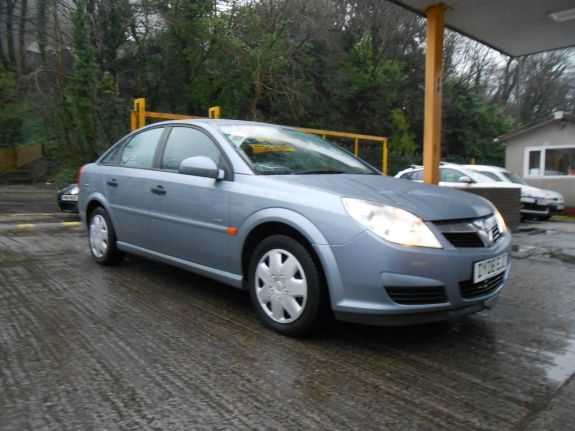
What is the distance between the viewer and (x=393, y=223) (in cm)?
→ 276

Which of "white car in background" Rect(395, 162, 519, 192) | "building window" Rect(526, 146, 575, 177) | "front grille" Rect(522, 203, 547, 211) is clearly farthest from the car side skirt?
"building window" Rect(526, 146, 575, 177)

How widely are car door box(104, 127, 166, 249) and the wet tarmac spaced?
534 mm

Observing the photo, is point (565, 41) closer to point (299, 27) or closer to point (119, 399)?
point (119, 399)

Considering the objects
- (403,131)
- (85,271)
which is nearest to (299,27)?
(403,131)

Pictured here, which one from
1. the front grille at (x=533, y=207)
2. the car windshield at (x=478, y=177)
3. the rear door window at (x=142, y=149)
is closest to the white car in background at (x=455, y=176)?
the car windshield at (x=478, y=177)

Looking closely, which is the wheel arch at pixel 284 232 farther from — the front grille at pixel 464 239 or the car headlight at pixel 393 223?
the front grille at pixel 464 239

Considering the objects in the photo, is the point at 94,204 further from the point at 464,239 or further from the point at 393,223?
the point at 464,239

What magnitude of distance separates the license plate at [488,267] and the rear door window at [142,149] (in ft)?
9.45

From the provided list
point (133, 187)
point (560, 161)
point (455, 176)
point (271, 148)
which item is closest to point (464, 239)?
point (271, 148)

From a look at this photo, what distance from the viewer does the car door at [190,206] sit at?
3496mm

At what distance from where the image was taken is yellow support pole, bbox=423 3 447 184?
7527 mm

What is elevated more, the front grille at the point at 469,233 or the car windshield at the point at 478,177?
the car windshield at the point at 478,177

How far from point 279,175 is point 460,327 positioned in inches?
67.6

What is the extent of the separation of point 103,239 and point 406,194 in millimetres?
3257
